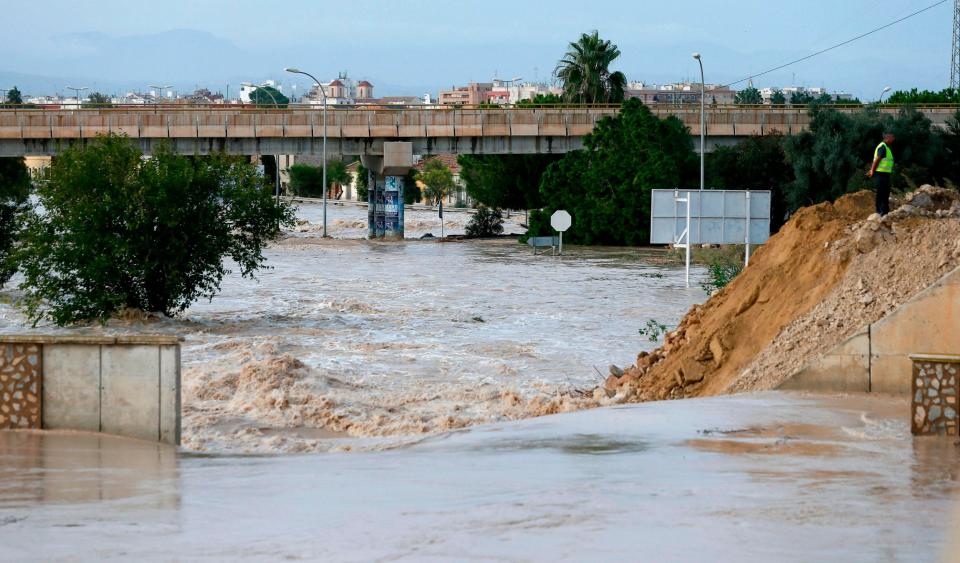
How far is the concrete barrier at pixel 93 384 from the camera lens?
11961mm

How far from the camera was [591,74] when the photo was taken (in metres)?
88.4

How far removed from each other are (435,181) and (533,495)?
127m

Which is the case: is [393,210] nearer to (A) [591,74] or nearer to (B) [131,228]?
(A) [591,74]

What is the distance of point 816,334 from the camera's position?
15461mm

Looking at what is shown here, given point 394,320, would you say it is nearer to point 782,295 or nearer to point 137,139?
point 782,295

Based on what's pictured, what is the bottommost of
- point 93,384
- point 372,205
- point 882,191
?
point 93,384

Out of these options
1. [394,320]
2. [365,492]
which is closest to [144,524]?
[365,492]

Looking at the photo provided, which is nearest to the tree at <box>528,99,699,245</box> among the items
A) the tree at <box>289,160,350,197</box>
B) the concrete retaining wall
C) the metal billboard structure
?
the metal billboard structure

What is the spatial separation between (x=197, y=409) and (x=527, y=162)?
59.7 metres

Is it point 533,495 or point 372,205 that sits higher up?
point 372,205

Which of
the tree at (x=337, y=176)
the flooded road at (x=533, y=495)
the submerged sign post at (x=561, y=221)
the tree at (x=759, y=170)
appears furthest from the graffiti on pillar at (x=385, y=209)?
the tree at (x=337, y=176)

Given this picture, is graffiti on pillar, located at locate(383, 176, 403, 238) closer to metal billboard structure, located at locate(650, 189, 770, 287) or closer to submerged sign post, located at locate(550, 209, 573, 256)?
submerged sign post, located at locate(550, 209, 573, 256)

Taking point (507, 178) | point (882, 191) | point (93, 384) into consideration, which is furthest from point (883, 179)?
point (507, 178)

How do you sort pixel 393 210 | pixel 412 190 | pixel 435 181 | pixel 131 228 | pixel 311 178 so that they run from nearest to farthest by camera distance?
1. pixel 131 228
2. pixel 393 210
3. pixel 435 181
4. pixel 412 190
5. pixel 311 178
